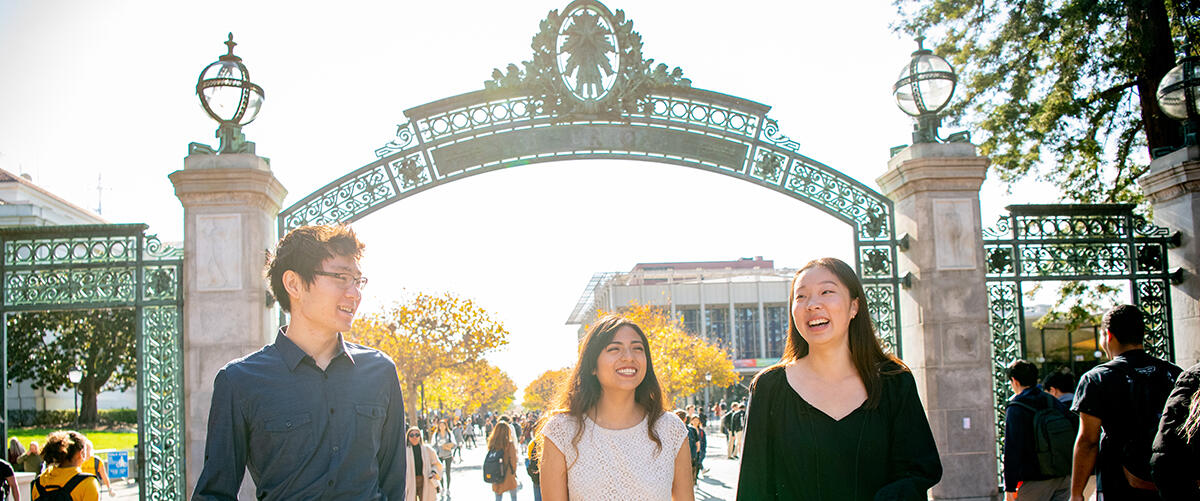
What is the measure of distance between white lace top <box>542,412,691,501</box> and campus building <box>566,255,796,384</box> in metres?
65.0

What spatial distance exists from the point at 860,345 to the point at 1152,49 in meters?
10.3

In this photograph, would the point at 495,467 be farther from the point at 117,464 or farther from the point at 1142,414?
the point at 117,464

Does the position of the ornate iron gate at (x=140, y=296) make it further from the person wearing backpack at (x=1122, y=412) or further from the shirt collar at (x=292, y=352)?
the person wearing backpack at (x=1122, y=412)

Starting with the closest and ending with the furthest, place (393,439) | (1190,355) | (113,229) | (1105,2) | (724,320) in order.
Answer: (393,439) < (113,229) < (1190,355) < (1105,2) < (724,320)

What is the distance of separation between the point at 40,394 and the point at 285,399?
172 feet

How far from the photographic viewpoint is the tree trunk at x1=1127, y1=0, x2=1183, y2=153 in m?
11.6

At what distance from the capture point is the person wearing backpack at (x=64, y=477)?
6480 millimetres

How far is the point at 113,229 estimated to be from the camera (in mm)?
8984

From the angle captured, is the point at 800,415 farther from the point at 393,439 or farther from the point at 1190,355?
the point at 1190,355

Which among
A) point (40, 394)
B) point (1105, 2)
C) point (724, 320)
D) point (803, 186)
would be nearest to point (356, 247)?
point (803, 186)

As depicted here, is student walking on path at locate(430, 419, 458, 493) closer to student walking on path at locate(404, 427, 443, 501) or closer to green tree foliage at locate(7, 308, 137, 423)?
student walking on path at locate(404, 427, 443, 501)

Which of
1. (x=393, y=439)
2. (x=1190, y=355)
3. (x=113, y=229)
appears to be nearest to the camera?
(x=393, y=439)

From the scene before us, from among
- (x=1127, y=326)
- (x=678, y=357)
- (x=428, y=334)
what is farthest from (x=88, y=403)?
(x=1127, y=326)

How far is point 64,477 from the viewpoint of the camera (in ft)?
21.4
